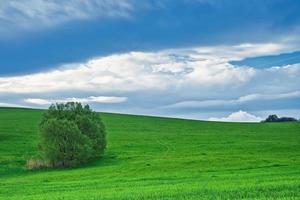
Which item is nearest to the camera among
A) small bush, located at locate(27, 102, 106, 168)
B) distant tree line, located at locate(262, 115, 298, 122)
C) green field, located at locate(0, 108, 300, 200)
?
green field, located at locate(0, 108, 300, 200)

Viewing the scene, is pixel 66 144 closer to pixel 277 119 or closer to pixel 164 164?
pixel 164 164

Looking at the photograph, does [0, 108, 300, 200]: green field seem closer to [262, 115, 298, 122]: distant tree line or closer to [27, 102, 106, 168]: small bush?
[27, 102, 106, 168]: small bush

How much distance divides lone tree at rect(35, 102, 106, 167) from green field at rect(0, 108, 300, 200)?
271 centimetres

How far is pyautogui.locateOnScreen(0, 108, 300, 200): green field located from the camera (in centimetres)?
3219

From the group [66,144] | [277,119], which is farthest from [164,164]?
[277,119]

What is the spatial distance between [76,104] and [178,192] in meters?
53.7

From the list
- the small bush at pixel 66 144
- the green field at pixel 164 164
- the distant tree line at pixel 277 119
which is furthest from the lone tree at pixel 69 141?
the distant tree line at pixel 277 119

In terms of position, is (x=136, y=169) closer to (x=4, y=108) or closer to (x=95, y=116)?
(x=95, y=116)

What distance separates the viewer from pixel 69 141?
75062mm

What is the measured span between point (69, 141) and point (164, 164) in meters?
18.7

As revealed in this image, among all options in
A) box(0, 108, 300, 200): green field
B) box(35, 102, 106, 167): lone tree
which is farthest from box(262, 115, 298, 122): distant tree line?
box(35, 102, 106, 167): lone tree

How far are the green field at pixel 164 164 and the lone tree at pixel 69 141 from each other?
271 centimetres

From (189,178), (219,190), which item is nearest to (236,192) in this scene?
(219,190)

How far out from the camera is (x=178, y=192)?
3034 centimetres
